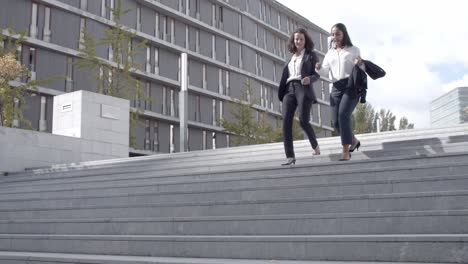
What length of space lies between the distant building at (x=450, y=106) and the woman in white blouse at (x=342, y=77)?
62303 millimetres

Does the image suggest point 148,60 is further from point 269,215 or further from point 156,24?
point 269,215

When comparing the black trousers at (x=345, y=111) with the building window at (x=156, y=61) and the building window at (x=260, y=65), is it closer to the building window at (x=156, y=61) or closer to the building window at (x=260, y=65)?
the building window at (x=156, y=61)

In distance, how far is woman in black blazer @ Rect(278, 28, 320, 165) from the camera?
21.9 feet

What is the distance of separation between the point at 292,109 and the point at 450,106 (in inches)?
2774

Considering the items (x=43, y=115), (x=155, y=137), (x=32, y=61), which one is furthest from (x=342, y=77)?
(x=155, y=137)

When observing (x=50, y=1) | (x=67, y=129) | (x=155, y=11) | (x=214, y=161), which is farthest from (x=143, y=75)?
(x=214, y=161)

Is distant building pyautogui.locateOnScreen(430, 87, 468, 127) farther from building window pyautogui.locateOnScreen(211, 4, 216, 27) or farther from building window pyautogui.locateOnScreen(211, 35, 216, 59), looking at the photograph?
building window pyautogui.locateOnScreen(211, 4, 216, 27)

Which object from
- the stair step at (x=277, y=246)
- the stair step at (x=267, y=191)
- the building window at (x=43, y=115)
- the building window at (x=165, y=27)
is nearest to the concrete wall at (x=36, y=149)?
the stair step at (x=267, y=191)

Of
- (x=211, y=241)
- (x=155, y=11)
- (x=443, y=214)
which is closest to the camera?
(x=443, y=214)

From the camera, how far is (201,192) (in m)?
5.96

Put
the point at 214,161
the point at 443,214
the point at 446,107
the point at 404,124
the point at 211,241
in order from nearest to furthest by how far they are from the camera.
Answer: the point at 443,214, the point at 211,241, the point at 214,161, the point at 404,124, the point at 446,107

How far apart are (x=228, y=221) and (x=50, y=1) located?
2953cm

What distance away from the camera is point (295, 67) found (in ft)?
22.4

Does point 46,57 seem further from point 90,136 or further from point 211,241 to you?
point 211,241
